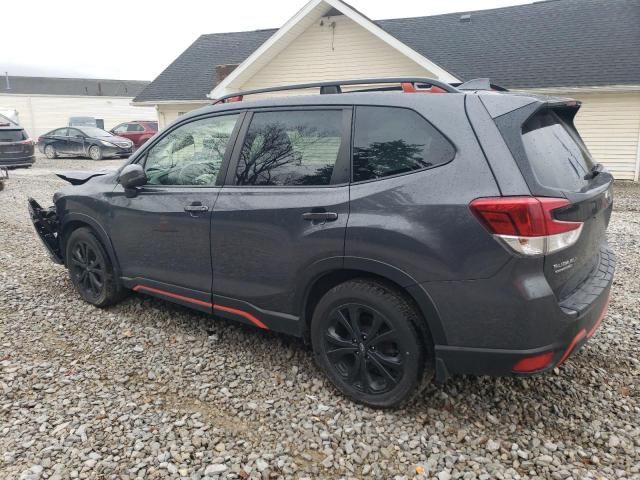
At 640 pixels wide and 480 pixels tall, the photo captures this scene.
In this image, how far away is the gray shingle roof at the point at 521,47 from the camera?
1331 centimetres

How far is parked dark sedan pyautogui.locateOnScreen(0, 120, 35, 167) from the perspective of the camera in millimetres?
12945

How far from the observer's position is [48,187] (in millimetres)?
12258

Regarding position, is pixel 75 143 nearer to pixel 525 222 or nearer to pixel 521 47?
pixel 521 47

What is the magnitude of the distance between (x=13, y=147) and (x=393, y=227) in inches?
549

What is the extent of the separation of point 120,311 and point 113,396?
1370mm

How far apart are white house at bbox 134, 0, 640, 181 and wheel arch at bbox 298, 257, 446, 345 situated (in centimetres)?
1030

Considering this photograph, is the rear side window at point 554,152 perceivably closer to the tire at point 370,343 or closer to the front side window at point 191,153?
the tire at point 370,343

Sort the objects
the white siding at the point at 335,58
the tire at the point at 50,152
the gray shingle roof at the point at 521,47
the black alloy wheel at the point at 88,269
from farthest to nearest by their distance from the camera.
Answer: the tire at the point at 50,152
the gray shingle roof at the point at 521,47
the white siding at the point at 335,58
the black alloy wheel at the point at 88,269

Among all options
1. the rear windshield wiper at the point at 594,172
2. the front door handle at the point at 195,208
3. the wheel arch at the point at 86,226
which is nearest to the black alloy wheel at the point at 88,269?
the wheel arch at the point at 86,226

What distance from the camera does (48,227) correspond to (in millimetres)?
4633

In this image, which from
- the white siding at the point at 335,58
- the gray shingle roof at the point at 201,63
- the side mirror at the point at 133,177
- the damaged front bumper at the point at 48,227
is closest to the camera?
the side mirror at the point at 133,177

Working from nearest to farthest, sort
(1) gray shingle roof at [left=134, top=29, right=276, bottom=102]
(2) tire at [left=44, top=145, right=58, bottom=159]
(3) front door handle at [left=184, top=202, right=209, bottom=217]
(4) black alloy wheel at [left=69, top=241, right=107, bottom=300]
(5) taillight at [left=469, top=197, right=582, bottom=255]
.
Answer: (5) taillight at [left=469, top=197, right=582, bottom=255], (3) front door handle at [left=184, top=202, right=209, bottom=217], (4) black alloy wheel at [left=69, top=241, right=107, bottom=300], (1) gray shingle roof at [left=134, top=29, right=276, bottom=102], (2) tire at [left=44, top=145, right=58, bottom=159]

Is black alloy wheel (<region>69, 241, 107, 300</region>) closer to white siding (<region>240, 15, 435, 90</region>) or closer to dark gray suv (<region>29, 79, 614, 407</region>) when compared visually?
dark gray suv (<region>29, 79, 614, 407</region>)

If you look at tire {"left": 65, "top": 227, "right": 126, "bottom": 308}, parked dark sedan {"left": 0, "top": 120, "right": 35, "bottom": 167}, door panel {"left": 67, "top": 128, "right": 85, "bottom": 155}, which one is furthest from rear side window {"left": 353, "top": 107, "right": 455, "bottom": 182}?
door panel {"left": 67, "top": 128, "right": 85, "bottom": 155}
